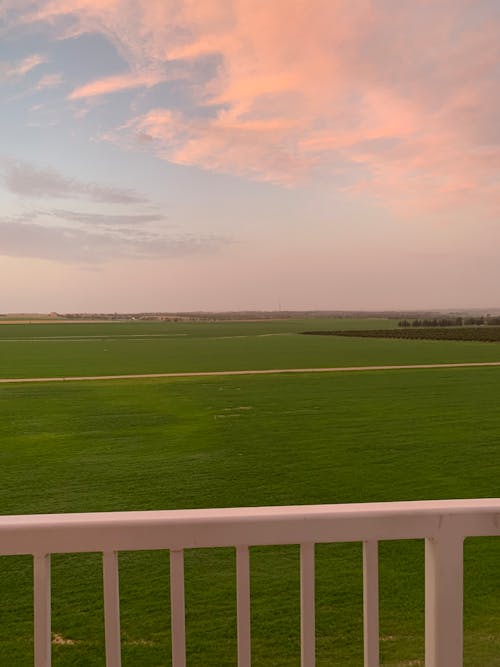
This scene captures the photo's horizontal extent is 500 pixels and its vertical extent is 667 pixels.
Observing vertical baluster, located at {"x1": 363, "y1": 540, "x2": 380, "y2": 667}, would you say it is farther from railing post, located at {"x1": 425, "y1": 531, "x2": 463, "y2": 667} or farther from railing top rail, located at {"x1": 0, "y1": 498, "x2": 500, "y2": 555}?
railing post, located at {"x1": 425, "y1": 531, "x2": 463, "y2": 667}

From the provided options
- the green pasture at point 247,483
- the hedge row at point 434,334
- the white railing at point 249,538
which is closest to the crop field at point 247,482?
the green pasture at point 247,483

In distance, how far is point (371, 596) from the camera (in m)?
1.28

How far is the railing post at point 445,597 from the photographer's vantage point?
1.30 metres

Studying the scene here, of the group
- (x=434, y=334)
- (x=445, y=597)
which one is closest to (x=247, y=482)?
(x=445, y=597)

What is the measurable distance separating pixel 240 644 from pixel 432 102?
649 inches

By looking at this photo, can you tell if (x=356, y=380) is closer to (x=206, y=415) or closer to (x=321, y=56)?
(x=206, y=415)

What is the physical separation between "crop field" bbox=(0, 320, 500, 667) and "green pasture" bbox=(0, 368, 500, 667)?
0.02 m

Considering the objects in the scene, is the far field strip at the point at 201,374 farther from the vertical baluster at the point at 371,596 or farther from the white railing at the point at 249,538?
the vertical baluster at the point at 371,596

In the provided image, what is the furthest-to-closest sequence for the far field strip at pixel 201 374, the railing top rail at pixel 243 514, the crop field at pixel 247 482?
the far field strip at pixel 201 374
the crop field at pixel 247 482
the railing top rail at pixel 243 514

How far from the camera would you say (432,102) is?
1514 centimetres

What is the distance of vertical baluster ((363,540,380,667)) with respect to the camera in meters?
1.28

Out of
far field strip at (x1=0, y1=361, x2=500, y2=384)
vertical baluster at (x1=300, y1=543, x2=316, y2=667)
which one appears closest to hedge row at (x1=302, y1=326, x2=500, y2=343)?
far field strip at (x1=0, y1=361, x2=500, y2=384)

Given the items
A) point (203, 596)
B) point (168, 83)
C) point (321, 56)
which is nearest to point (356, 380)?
point (321, 56)

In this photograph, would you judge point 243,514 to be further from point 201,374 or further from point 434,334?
point 434,334
